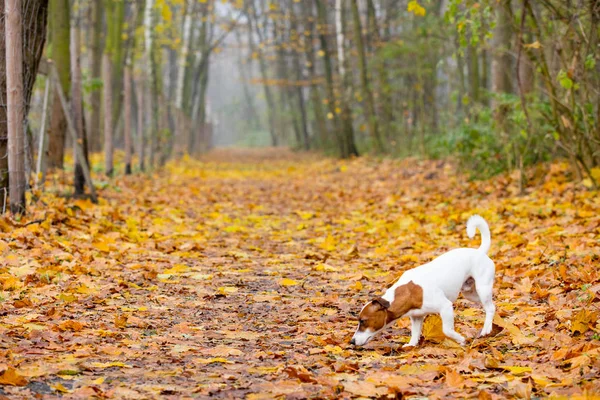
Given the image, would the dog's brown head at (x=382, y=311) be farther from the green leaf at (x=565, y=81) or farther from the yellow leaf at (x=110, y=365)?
the green leaf at (x=565, y=81)

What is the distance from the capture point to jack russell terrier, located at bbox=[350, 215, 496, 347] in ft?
15.0

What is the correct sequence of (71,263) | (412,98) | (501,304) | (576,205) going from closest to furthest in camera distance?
(501,304)
(71,263)
(576,205)
(412,98)

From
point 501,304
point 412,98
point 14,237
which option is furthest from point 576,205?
point 412,98

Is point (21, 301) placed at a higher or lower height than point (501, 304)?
higher

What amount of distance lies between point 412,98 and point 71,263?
59.1 feet

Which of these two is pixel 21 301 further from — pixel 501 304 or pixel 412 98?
pixel 412 98

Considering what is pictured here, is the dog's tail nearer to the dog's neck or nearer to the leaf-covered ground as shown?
the leaf-covered ground

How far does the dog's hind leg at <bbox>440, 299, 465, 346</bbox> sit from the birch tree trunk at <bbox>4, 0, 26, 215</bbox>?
5.86 meters

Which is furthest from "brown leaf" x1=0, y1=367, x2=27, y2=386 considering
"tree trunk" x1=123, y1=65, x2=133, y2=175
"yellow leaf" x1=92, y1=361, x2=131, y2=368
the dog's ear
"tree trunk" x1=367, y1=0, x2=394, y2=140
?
"tree trunk" x1=367, y1=0, x2=394, y2=140

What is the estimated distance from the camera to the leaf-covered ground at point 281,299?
12.5 feet

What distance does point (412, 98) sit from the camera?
2341cm

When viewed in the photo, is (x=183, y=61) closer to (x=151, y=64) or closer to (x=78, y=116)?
(x=151, y=64)

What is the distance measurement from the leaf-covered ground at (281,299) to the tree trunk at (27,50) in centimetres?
98

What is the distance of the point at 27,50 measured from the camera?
9.26 meters
